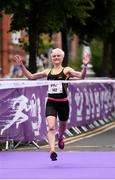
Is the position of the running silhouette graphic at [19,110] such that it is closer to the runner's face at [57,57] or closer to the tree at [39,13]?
the runner's face at [57,57]

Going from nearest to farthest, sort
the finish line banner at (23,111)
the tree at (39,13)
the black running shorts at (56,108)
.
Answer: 1. the black running shorts at (56,108)
2. the finish line banner at (23,111)
3. the tree at (39,13)

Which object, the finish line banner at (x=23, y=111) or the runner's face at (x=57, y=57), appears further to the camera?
the finish line banner at (x=23, y=111)

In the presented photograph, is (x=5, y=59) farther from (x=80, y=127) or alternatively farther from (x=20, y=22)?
(x=80, y=127)

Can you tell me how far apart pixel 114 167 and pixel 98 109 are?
1016 cm

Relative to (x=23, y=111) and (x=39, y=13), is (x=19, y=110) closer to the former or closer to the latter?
(x=23, y=111)

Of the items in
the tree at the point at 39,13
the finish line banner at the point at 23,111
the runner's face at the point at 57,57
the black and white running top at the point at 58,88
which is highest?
the tree at the point at 39,13

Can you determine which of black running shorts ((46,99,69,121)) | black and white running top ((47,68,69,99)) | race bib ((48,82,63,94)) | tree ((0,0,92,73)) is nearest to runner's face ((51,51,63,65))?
black and white running top ((47,68,69,99))

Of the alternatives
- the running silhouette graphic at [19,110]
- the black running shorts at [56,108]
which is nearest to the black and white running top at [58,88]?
the black running shorts at [56,108]

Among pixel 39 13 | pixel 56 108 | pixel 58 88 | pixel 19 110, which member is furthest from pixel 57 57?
pixel 39 13

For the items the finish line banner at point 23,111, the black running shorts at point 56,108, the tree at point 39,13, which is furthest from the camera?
the tree at point 39,13

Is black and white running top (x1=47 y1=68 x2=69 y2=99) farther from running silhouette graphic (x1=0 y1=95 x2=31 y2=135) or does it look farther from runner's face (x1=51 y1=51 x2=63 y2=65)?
running silhouette graphic (x1=0 y1=95 x2=31 y2=135)

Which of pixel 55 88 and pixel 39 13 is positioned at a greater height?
pixel 39 13

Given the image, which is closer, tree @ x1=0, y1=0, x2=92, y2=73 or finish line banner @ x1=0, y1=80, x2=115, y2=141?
finish line banner @ x1=0, y1=80, x2=115, y2=141

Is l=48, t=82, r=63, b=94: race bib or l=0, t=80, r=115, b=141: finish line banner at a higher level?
l=48, t=82, r=63, b=94: race bib
